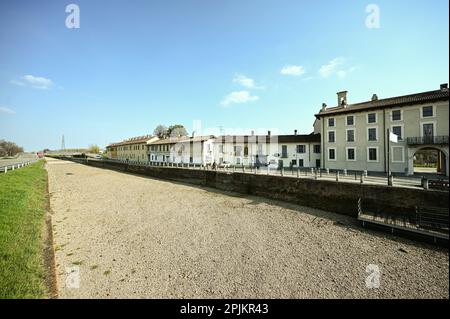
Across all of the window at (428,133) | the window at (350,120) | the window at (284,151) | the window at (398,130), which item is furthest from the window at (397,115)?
the window at (284,151)

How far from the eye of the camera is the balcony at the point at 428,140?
15.9 m

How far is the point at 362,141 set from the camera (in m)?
21.2

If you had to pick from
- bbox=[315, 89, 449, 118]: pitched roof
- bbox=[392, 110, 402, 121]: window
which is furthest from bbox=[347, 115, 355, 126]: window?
bbox=[392, 110, 402, 121]: window

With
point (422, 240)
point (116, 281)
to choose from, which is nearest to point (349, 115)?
point (422, 240)

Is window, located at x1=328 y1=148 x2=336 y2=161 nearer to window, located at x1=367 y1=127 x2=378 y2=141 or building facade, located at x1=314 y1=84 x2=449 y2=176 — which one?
building facade, located at x1=314 y1=84 x2=449 y2=176

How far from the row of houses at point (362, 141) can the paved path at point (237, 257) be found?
4.83 meters

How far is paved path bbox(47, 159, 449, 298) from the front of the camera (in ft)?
18.4

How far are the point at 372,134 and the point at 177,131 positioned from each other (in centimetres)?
5318

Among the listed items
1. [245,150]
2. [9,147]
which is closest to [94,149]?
[9,147]

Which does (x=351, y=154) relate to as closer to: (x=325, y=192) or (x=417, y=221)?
(x=325, y=192)

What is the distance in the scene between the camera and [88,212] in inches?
516
